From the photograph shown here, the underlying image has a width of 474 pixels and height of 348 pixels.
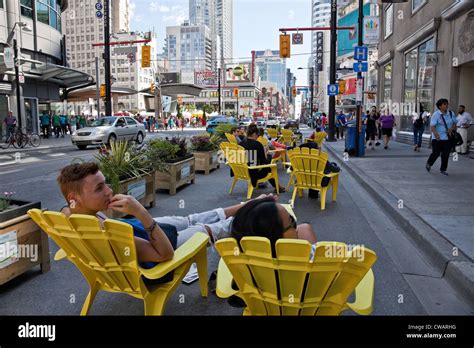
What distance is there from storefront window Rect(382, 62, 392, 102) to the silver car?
54.4 feet

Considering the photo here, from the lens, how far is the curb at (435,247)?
157 inches

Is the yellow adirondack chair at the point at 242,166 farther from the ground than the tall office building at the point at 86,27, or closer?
closer

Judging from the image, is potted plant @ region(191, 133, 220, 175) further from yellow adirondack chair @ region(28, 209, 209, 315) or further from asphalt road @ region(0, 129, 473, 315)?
yellow adirondack chair @ region(28, 209, 209, 315)

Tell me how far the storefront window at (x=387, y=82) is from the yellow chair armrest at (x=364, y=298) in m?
27.2

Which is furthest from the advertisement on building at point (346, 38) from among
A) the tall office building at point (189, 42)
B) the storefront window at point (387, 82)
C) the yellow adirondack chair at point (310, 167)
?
the tall office building at point (189, 42)

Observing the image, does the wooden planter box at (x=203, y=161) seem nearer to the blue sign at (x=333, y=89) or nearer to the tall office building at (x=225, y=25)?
the blue sign at (x=333, y=89)

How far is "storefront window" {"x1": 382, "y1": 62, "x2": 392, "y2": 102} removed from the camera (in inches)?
1116

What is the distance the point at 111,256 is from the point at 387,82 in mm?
29479

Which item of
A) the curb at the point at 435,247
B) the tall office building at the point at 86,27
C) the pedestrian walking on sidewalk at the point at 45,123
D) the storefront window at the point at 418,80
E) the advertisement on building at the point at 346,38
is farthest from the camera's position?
the tall office building at the point at 86,27

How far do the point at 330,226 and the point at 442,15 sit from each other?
14.7 m

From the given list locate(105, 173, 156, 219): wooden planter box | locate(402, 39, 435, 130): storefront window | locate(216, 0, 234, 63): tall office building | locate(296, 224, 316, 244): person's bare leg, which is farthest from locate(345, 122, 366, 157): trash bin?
locate(216, 0, 234, 63): tall office building

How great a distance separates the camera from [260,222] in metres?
2.71

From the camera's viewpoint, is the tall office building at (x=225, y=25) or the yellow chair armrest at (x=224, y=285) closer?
the yellow chair armrest at (x=224, y=285)

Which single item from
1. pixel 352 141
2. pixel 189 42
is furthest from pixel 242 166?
pixel 189 42
